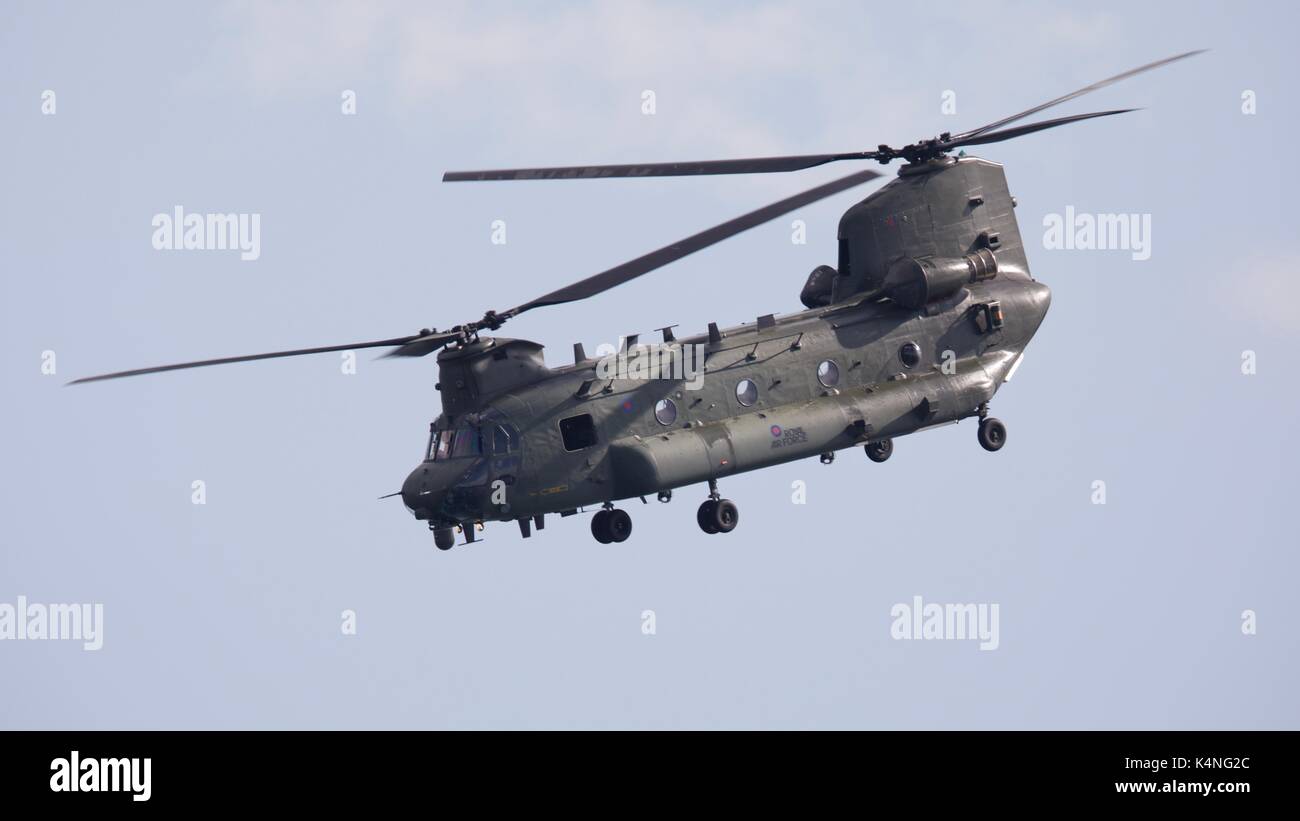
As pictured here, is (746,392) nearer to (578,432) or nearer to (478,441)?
(578,432)

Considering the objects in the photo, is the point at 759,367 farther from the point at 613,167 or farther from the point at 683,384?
the point at 613,167

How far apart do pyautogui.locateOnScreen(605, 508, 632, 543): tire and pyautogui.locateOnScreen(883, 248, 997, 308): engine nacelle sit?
931 cm

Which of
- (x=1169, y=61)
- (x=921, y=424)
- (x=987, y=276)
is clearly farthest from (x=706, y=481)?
(x=1169, y=61)

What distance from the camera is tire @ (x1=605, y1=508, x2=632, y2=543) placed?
51.4 metres

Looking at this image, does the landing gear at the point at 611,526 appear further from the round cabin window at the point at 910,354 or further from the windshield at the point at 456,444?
the round cabin window at the point at 910,354

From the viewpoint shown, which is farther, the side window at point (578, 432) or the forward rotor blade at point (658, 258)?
the side window at point (578, 432)

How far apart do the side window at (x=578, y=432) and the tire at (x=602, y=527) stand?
1.87 meters

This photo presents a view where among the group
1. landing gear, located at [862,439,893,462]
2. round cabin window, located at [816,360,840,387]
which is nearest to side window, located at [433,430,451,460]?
round cabin window, located at [816,360,840,387]

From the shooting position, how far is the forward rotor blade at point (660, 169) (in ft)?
168

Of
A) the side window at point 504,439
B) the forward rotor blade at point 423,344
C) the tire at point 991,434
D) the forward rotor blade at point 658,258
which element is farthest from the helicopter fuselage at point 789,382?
the forward rotor blade at point 658,258

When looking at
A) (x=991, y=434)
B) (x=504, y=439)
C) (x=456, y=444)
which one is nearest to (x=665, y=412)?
(x=504, y=439)

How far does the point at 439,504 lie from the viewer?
49688 mm

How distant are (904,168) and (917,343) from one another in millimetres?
4959

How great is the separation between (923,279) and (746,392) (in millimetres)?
5793
